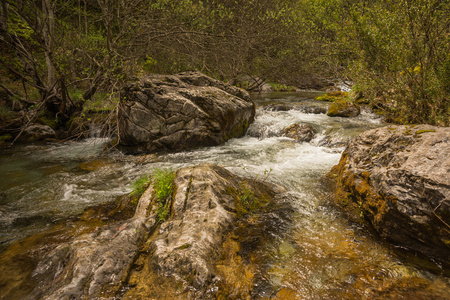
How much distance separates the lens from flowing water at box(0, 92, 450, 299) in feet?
8.00

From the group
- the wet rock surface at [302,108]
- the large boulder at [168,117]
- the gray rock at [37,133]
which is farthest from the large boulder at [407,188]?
the gray rock at [37,133]

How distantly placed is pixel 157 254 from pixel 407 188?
3.39m

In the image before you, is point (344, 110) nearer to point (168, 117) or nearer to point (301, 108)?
point (301, 108)

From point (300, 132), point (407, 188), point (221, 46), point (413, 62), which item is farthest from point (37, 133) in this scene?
point (413, 62)

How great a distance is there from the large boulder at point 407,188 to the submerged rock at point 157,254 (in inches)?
60.8

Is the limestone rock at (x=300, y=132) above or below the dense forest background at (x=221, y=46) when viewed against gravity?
below

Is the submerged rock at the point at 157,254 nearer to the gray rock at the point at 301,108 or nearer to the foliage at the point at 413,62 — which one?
the foliage at the point at 413,62

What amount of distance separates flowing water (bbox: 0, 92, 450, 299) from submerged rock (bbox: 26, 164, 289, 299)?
56cm

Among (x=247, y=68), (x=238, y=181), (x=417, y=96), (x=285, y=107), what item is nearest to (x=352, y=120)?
(x=285, y=107)

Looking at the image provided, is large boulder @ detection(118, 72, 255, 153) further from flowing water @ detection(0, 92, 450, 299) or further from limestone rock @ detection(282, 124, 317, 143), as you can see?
limestone rock @ detection(282, 124, 317, 143)

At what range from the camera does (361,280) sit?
246 cm

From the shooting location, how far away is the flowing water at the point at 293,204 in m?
2.44

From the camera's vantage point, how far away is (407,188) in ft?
9.61

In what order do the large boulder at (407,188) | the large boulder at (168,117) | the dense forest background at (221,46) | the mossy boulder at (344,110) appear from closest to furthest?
the large boulder at (407,188)
the dense forest background at (221,46)
the large boulder at (168,117)
the mossy boulder at (344,110)
